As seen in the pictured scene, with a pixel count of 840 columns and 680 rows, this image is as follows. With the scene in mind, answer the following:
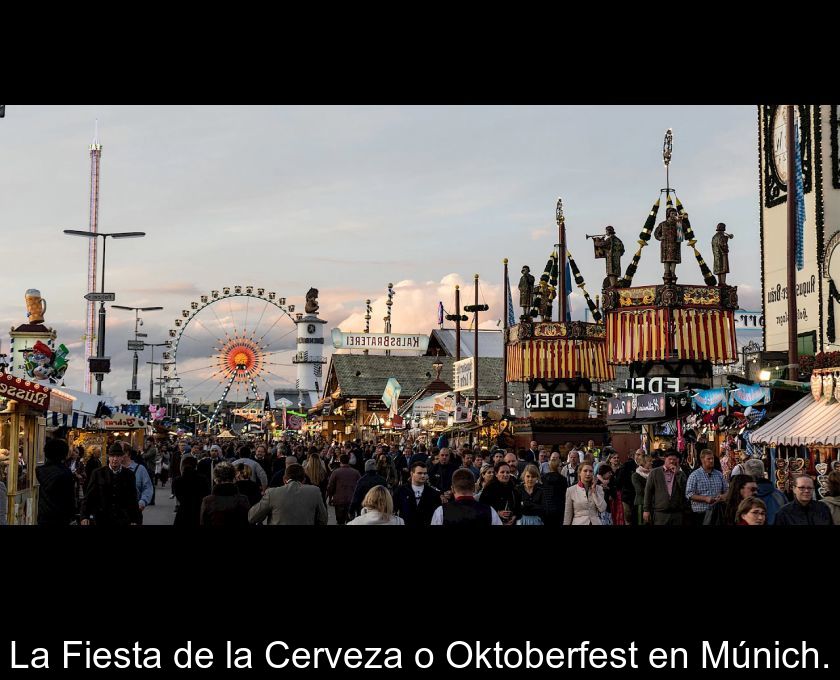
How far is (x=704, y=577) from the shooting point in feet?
21.4

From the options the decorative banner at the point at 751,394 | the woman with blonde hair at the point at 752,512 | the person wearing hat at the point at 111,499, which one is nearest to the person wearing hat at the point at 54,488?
the person wearing hat at the point at 111,499

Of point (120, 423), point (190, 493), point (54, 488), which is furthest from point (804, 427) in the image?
point (120, 423)

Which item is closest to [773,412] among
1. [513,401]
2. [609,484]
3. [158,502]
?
[609,484]

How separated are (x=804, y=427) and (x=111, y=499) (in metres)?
10.8

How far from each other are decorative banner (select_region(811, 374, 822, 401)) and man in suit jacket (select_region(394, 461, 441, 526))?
8.32 m

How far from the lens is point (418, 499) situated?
13859 millimetres

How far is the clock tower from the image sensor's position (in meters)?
33.9

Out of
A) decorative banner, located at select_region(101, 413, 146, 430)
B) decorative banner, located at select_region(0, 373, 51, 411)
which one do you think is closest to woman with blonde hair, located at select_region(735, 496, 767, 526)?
decorative banner, located at select_region(0, 373, 51, 411)

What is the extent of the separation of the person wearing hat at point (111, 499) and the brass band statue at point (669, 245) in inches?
1043

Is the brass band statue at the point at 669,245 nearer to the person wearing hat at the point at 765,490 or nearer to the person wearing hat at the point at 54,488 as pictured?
the person wearing hat at the point at 765,490

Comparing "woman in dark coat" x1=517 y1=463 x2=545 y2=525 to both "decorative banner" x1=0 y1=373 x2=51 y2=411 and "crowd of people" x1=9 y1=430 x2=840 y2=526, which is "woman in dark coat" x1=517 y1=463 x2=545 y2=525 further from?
"decorative banner" x1=0 y1=373 x2=51 y2=411
